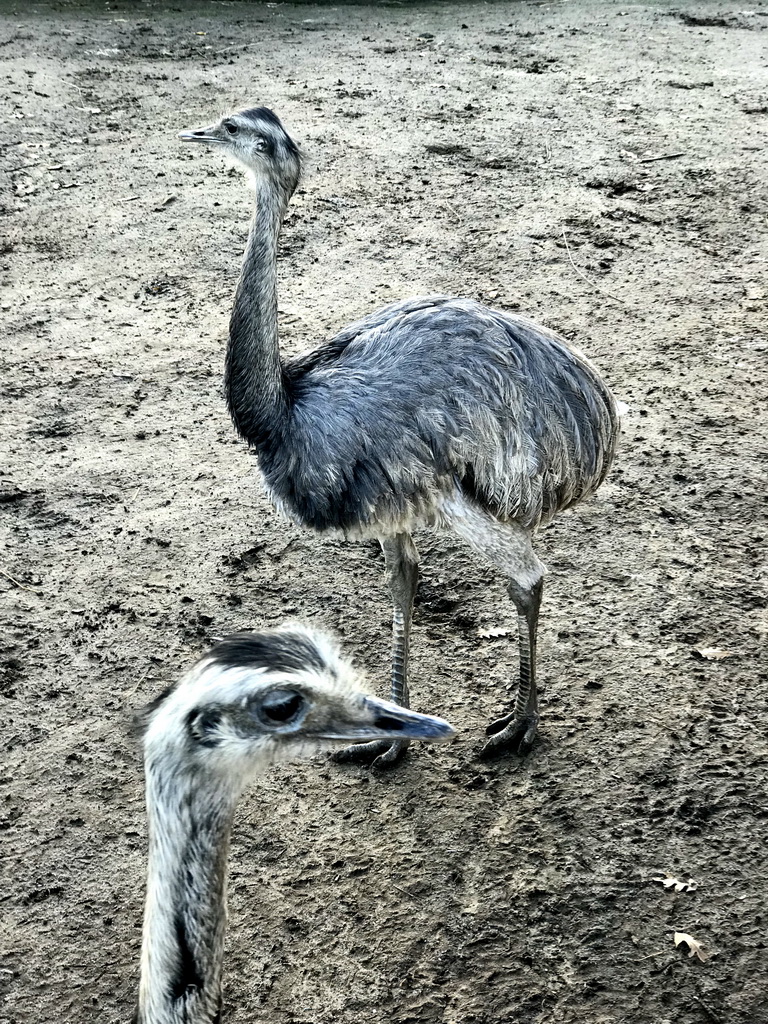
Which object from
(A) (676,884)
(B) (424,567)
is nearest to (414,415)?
(B) (424,567)

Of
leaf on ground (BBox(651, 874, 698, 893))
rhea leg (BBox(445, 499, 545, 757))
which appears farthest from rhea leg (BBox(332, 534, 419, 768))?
leaf on ground (BBox(651, 874, 698, 893))

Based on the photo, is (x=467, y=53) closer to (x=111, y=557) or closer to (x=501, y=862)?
(x=111, y=557)

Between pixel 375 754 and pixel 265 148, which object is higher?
pixel 265 148

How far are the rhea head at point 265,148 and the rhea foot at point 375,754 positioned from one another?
1.72 metres

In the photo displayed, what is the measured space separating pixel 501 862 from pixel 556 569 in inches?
53.4

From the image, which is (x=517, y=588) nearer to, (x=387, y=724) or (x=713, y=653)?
(x=713, y=653)

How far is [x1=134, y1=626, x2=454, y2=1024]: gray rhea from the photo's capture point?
191cm

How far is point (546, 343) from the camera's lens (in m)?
3.37

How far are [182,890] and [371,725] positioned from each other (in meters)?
0.43

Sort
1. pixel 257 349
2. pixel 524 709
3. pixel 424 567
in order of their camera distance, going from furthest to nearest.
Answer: pixel 424 567 → pixel 524 709 → pixel 257 349

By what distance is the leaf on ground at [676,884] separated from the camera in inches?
120

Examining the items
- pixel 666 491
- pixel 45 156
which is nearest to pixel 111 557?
pixel 666 491

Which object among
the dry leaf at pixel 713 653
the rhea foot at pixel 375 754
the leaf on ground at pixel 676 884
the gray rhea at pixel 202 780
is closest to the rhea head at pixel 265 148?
the rhea foot at pixel 375 754

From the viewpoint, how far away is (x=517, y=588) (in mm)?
3398
